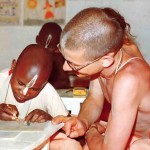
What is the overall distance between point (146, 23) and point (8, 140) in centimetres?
210

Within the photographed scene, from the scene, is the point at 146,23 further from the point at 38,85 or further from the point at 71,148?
the point at 71,148

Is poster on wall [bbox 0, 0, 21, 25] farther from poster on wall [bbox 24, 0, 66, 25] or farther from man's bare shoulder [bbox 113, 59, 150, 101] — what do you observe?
man's bare shoulder [bbox 113, 59, 150, 101]

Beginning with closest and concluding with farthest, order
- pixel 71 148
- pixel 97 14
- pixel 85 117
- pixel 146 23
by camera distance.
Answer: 1. pixel 97 14
2. pixel 71 148
3. pixel 85 117
4. pixel 146 23

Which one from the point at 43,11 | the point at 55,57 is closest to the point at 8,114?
the point at 55,57

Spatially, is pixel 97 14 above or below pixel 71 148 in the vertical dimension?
above

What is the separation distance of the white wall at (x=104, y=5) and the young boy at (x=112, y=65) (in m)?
1.60

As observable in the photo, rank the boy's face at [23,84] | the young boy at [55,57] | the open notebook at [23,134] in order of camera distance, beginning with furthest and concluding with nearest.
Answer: the young boy at [55,57], the boy's face at [23,84], the open notebook at [23,134]

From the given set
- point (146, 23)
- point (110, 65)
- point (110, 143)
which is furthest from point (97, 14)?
point (146, 23)

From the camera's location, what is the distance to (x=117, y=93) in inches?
47.3

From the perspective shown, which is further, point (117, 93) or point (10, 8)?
point (10, 8)

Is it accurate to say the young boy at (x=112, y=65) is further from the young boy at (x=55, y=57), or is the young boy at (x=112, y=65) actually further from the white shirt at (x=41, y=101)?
the young boy at (x=55, y=57)

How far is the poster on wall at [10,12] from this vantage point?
294 centimetres

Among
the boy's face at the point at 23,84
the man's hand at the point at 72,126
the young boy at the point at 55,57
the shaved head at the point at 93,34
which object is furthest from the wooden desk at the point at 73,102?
the shaved head at the point at 93,34

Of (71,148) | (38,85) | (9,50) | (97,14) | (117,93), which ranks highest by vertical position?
(97,14)
